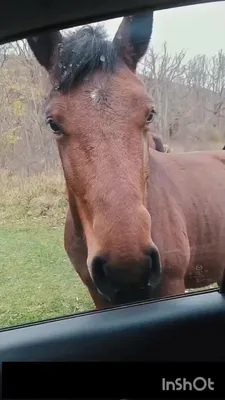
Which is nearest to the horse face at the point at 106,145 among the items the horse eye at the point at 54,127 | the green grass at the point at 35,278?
the horse eye at the point at 54,127

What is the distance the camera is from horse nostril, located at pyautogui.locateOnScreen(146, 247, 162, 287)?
70.8 inches

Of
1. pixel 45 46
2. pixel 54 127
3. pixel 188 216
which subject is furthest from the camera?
pixel 188 216

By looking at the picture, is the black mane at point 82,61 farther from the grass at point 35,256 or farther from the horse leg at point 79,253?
the horse leg at point 79,253

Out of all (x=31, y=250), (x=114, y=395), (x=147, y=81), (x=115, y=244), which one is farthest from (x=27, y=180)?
(x=114, y=395)

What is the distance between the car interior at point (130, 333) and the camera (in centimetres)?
167

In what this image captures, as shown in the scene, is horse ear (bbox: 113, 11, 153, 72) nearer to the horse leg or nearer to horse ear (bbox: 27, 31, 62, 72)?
horse ear (bbox: 27, 31, 62, 72)

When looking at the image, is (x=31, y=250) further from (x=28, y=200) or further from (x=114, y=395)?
(x=114, y=395)

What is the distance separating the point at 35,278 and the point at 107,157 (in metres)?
0.50

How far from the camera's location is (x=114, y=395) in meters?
1.59

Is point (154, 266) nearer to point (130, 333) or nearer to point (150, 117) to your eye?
point (130, 333)

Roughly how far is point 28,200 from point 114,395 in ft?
2.25

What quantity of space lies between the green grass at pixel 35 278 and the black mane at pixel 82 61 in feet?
1.70

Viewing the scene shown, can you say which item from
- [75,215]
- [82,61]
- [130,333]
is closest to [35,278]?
[75,215]

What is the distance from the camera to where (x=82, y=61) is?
5.99 ft
